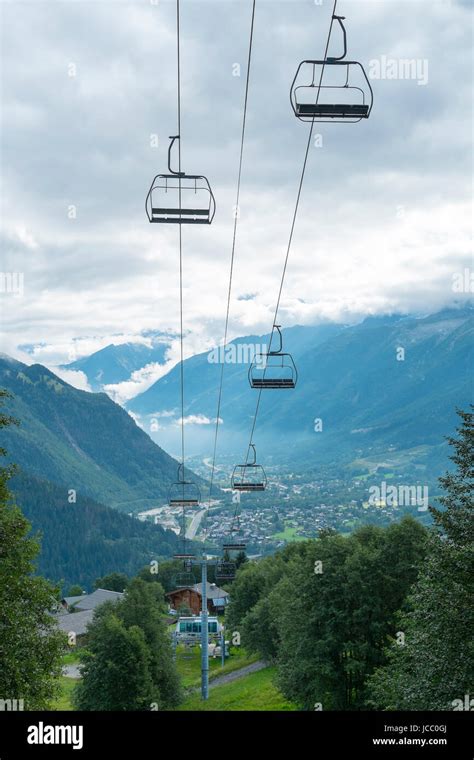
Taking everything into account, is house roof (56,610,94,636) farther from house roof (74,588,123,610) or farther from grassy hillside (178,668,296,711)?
grassy hillside (178,668,296,711)

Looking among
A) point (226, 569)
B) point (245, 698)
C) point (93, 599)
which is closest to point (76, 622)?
point (93, 599)


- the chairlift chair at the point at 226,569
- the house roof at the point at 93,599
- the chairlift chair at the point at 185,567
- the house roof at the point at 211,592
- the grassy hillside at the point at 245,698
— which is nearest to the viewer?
the grassy hillside at the point at 245,698

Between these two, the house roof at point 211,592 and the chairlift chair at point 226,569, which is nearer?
the chairlift chair at point 226,569

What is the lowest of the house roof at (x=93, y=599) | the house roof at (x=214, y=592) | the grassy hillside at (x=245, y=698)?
the grassy hillside at (x=245, y=698)

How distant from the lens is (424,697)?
22.0 m

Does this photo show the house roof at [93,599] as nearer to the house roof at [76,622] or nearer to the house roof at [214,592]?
the house roof at [76,622]

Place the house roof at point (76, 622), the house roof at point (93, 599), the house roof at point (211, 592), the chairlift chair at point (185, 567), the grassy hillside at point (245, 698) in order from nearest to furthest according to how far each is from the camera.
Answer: the grassy hillside at point (245, 698) → the chairlift chair at point (185, 567) → the house roof at point (76, 622) → the house roof at point (211, 592) → the house roof at point (93, 599)

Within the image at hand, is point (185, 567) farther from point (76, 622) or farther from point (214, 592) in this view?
point (214, 592)

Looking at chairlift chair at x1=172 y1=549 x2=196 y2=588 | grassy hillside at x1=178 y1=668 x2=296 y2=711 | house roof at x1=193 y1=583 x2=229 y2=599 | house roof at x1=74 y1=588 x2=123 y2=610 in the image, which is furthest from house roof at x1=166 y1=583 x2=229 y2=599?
grassy hillside at x1=178 y1=668 x2=296 y2=711

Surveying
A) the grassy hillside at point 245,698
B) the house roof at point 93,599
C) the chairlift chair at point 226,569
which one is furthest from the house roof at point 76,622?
the chairlift chair at point 226,569

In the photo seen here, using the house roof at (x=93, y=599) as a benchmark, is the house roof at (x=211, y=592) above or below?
above
